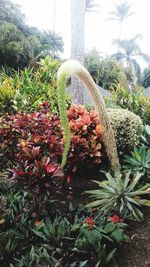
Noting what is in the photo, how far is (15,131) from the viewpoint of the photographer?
13.9 feet

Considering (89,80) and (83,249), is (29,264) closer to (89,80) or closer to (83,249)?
(83,249)

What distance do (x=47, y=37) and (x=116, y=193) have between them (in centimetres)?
2372

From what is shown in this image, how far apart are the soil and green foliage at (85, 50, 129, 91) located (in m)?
12.1

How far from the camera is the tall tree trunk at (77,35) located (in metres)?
9.30

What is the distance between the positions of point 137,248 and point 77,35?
24.9 feet

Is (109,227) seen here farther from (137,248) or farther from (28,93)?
(28,93)

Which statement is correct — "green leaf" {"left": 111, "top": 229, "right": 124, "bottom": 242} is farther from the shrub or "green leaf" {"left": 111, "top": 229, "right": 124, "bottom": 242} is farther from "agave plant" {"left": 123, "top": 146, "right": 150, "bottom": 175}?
"agave plant" {"left": 123, "top": 146, "right": 150, "bottom": 175}

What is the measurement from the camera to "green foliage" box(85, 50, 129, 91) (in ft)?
51.6

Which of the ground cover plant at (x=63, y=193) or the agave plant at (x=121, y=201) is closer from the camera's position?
the ground cover plant at (x=63, y=193)

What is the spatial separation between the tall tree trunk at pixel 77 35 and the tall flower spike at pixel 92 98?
500 centimetres

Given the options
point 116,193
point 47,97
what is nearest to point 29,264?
point 116,193

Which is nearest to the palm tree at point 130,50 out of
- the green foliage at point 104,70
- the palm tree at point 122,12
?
the palm tree at point 122,12

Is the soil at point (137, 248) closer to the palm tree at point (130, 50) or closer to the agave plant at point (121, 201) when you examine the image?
the agave plant at point (121, 201)

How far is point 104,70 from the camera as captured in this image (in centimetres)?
1658
